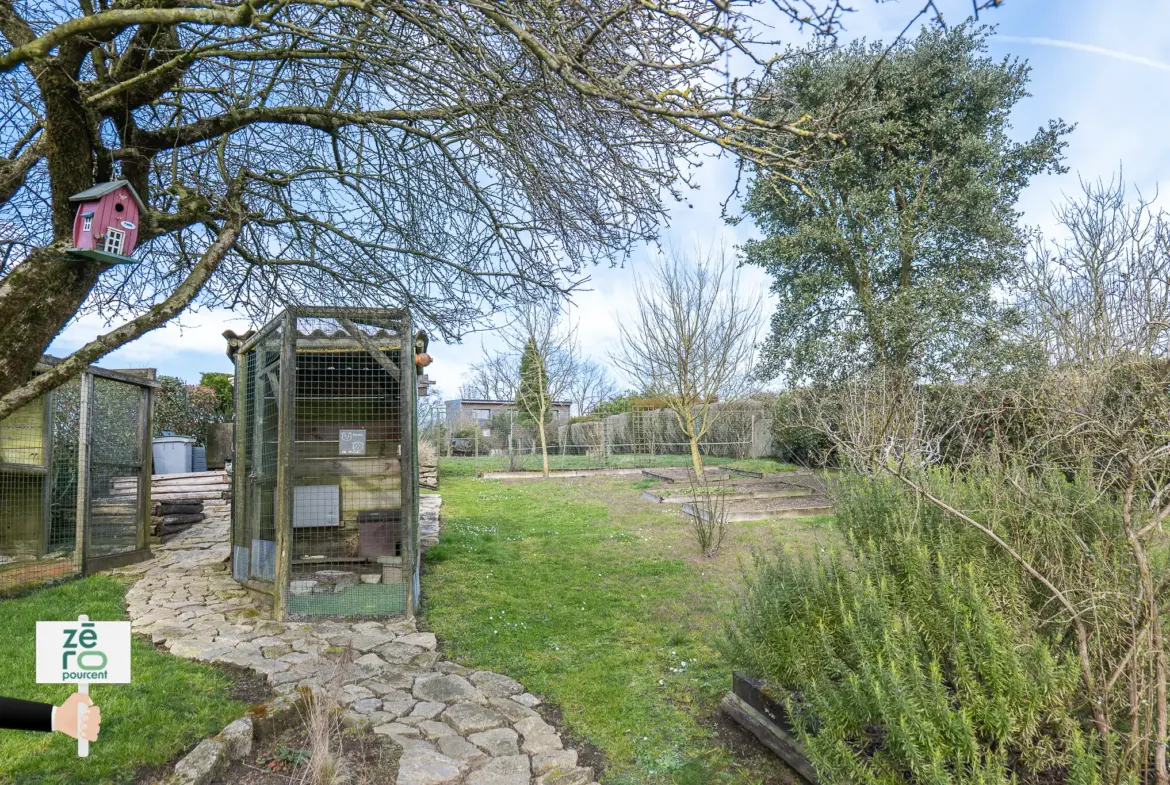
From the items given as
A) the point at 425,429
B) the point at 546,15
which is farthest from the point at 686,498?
the point at 425,429

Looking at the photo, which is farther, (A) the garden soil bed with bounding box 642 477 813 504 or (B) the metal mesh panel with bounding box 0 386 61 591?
(A) the garden soil bed with bounding box 642 477 813 504

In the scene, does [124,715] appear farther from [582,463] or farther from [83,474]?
[582,463]

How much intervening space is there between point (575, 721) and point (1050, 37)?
4.16m

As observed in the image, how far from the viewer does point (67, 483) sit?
6.75 m

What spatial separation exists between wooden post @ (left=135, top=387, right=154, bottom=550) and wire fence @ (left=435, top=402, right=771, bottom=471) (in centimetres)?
1356

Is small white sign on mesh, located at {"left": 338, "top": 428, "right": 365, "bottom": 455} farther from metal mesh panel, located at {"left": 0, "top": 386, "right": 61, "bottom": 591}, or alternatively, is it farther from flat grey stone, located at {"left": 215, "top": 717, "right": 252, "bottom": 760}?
flat grey stone, located at {"left": 215, "top": 717, "right": 252, "bottom": 760}

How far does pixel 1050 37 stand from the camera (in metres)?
2.93

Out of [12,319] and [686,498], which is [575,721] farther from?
[686,498]

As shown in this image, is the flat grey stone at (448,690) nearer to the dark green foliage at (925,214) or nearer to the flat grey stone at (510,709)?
the flat grey stone at (510,709)

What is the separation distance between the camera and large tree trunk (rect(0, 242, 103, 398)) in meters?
2.52

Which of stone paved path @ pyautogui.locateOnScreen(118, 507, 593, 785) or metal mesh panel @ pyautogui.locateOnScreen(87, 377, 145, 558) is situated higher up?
metal mesh panel @ pyautogui.locateOnScreen(87, 377, 145, 558)

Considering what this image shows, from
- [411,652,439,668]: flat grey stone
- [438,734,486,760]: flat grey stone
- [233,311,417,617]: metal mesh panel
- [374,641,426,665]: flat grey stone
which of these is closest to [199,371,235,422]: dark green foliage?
[233,311,417,617]: metal mesh panel

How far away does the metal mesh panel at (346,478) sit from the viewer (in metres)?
5.43

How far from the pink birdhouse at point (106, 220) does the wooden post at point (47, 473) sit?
461 centimetres
